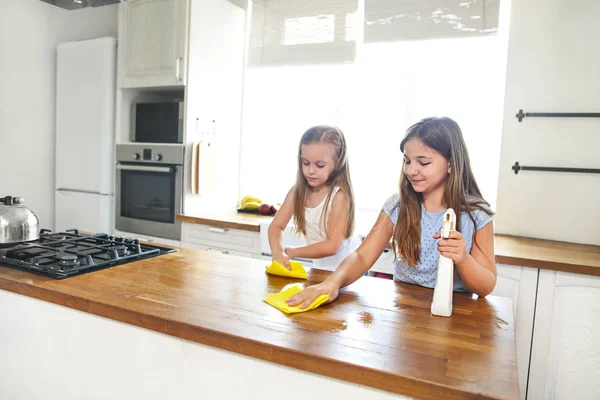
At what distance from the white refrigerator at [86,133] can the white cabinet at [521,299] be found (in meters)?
2.31

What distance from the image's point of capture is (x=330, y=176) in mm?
1619

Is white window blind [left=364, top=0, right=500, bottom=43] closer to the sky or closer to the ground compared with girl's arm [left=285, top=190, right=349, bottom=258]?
closer to the sky

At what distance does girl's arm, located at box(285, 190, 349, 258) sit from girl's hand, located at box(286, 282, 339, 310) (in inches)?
16.7

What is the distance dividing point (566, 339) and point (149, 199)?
221 cm

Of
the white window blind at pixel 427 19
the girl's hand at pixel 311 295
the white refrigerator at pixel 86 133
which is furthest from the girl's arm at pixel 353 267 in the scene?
the white refrigerator at pixel 86 133

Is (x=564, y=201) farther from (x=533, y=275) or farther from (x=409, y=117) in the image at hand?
(x=409, y=117)

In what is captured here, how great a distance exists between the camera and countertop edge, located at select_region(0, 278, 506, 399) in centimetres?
68

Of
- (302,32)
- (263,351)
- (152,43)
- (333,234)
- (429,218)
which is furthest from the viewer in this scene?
(302,32)

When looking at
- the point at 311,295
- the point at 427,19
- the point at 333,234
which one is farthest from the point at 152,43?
the point at 311,295

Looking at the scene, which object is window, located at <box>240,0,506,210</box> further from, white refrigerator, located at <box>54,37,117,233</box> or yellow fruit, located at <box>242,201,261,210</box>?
white refrigerator, located at <box>54,37,117,233</box>

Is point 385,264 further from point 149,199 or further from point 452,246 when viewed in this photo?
point 149,199

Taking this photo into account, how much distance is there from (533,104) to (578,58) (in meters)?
0.27

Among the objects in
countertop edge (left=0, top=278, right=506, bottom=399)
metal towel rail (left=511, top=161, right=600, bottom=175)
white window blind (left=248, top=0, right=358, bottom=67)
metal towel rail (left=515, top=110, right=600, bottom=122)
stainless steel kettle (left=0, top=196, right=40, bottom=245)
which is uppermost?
white window blind (left=248, top=0, right=358, bottom=67)

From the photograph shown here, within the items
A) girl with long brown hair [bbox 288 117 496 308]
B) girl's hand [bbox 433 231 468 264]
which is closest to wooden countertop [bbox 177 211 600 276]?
girl with long brown hair [bbox 288 117 496 308]
